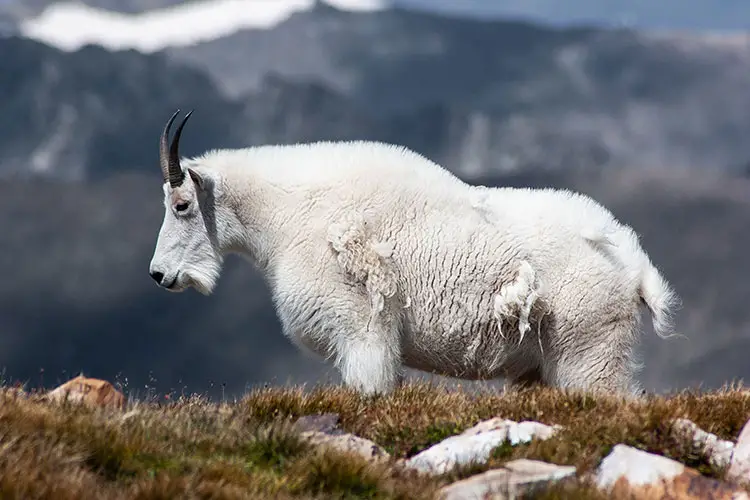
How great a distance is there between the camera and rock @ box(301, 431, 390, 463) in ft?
26.8

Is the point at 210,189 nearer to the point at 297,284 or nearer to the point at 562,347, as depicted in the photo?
the point at 297,284

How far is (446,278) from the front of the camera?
1094 centimetres

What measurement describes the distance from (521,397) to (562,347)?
4.99ft

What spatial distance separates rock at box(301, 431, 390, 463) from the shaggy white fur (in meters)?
1.96

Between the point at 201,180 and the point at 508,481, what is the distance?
17.1 feet

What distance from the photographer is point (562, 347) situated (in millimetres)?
11016

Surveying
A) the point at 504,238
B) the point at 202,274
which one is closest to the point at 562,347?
the point at 504,238

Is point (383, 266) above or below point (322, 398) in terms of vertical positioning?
above

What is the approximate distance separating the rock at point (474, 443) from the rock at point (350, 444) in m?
0.18

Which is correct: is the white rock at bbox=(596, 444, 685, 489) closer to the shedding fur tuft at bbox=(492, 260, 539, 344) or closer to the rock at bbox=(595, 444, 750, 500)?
the rock at bbox=(595, 444, 750, 500)

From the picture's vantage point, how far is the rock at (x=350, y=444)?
321 inches

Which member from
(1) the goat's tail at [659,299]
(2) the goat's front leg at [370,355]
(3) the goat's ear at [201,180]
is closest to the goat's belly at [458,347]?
(2) the goat's front leg at [370,355]

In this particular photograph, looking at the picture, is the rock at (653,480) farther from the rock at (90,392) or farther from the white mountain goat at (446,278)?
the rock at (90,392)

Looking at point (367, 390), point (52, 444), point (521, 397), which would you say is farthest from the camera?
point (367, 390)
